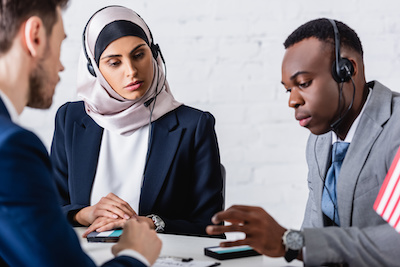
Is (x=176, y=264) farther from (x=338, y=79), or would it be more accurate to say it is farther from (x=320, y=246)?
(x=338, y=79)

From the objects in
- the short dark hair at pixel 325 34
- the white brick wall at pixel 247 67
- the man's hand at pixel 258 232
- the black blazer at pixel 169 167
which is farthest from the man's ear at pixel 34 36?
the white brick wall at pixel 247 67

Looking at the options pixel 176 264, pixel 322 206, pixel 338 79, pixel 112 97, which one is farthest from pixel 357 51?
pixel 112 97

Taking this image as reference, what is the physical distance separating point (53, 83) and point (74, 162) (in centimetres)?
82

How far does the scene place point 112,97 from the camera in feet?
6.01

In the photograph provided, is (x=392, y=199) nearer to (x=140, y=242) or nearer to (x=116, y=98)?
(x=140, y=242)

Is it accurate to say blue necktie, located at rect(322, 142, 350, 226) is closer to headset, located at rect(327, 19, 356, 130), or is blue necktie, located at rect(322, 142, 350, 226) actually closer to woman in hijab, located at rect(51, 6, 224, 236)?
headset, located at rect(327, 19, 356, 130)

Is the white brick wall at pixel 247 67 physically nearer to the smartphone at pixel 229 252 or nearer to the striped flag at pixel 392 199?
the smartphone at pixel 229 252

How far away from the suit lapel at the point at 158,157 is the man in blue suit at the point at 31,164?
71cm

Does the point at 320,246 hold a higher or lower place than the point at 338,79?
lower

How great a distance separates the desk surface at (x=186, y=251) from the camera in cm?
111

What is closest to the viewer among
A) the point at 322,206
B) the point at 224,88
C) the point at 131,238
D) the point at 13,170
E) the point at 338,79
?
the point at 13,170

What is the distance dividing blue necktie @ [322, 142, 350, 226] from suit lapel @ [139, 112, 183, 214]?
55cm

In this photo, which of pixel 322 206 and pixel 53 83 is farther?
pixel 322 206

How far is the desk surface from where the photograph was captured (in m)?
1.11
